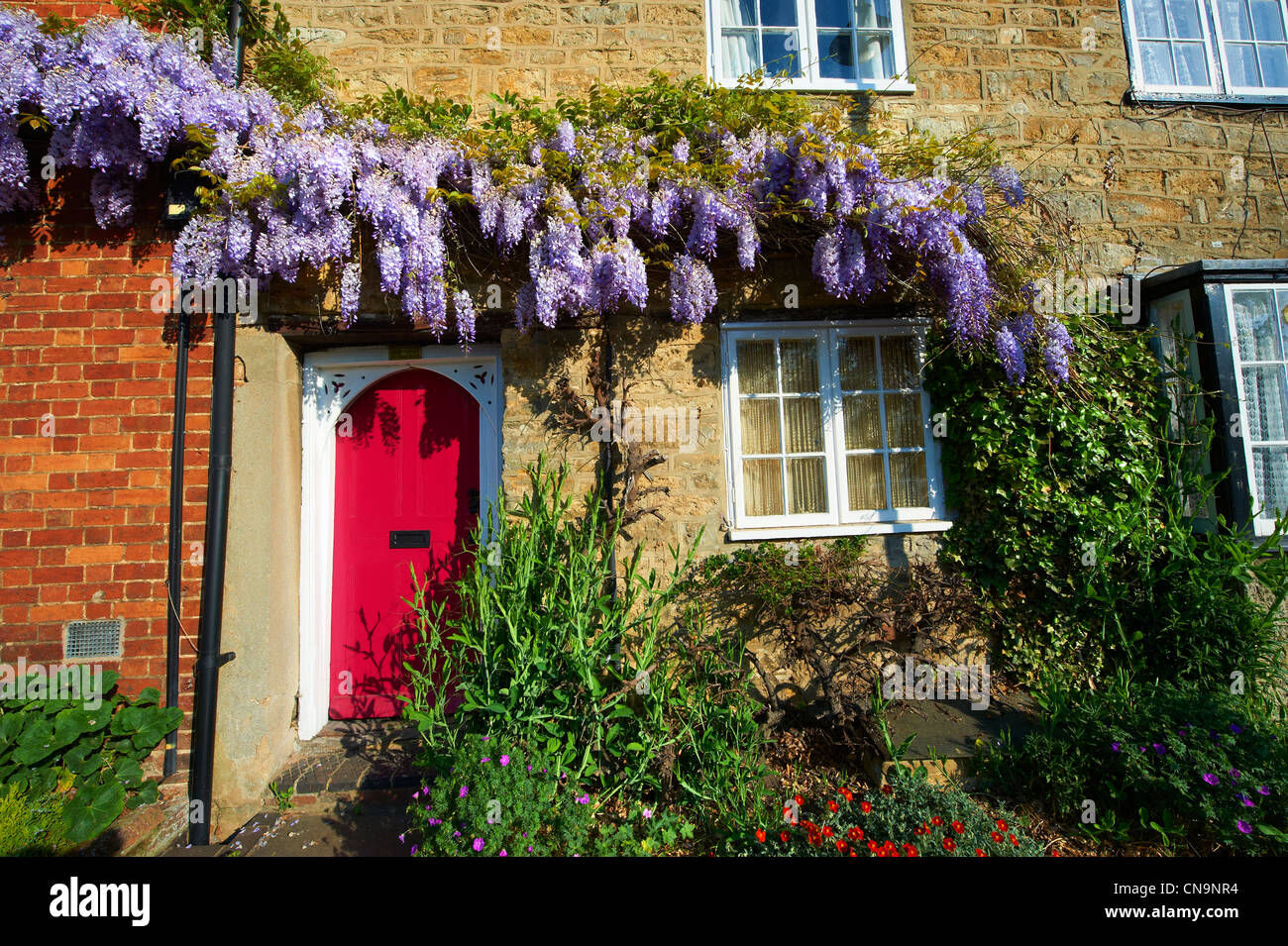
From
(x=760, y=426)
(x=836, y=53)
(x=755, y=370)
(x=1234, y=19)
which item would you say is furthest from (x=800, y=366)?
(x=1234, y=19)

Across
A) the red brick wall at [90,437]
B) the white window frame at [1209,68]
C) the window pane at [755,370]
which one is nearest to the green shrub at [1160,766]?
the window pane at [755,370]

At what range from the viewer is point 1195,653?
3514 mm

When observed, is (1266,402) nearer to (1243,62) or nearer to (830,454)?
(1243,62)

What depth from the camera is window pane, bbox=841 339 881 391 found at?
4270 millimetres

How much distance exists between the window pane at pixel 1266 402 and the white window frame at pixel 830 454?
202 centimetres

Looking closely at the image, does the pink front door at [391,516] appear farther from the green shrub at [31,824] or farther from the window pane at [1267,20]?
the window pane at [1267,20]

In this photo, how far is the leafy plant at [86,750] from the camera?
2914mm

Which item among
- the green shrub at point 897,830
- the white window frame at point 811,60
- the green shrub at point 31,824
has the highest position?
the white window frame at point 811,60

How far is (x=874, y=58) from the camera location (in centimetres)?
443

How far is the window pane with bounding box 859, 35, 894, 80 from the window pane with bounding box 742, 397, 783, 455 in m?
2.44

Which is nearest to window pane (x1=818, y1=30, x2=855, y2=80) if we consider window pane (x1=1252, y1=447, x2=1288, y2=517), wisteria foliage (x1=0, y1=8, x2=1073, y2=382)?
wisteria foliage (x1=0, y1=8, x2=1073, y2=382)

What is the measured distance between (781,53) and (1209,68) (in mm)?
3186
